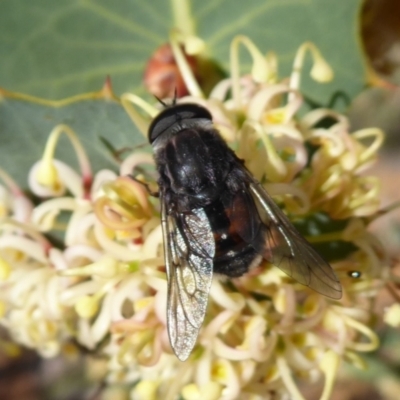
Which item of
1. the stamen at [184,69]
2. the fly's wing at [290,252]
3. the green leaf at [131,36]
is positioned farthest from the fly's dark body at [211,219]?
the green leaf at [131,36]

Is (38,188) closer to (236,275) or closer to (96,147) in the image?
(96,147)

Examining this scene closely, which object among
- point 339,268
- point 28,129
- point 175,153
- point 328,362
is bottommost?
point 328,362

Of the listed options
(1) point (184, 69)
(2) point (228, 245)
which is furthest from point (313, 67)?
(2) point (228, 245)

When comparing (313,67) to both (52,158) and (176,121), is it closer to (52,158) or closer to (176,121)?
(176,121)

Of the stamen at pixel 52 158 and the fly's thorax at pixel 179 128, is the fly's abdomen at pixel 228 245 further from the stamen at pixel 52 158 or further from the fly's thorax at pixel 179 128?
the stamen at pixel 52 158

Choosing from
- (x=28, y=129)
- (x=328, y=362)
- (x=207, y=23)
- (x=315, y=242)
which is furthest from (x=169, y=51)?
(x=328, y=362)
